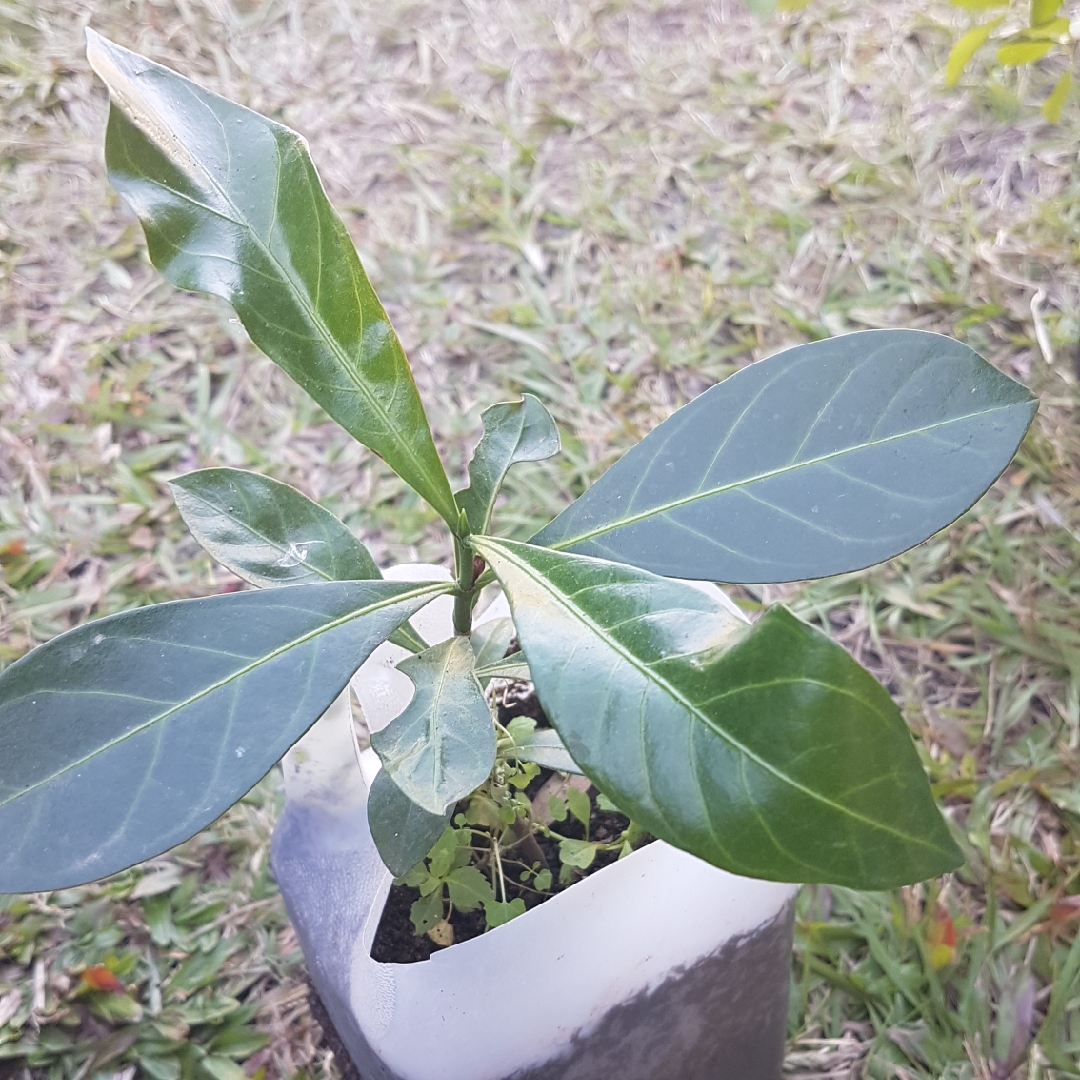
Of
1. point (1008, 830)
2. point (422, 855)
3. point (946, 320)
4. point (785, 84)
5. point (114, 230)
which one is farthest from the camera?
point (785, 84)

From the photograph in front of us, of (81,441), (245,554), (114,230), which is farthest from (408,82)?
(245,554)

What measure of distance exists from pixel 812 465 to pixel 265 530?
0.34 metres

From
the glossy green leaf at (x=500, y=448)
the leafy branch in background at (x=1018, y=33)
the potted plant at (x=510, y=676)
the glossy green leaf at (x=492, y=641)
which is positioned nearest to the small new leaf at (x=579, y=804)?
the potted plant at (x=510, y=676)

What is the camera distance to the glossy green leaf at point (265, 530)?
1.93 ft

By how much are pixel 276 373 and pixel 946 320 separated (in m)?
1.07

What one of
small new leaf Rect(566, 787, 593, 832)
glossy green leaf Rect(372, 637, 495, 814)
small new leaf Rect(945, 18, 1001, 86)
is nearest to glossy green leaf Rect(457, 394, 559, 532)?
glossy green leaf Rect(372, 637, 495, 814)

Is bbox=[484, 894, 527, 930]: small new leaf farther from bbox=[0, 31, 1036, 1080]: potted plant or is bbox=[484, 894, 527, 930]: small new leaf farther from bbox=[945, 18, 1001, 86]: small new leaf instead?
bbox=[945, 18, 1001, 86]: small new leaf

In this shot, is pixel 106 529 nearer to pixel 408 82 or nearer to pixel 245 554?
pixel 245 554

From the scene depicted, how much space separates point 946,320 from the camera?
1.50m

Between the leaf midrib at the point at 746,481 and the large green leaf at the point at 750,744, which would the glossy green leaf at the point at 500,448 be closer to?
the leaf midrib at the point at 746,481

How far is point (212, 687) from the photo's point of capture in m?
0.46

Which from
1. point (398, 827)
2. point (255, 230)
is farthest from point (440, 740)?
point (255, 230)

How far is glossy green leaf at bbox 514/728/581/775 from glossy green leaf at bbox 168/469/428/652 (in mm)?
126

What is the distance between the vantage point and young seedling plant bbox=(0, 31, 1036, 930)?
38 centimetres
